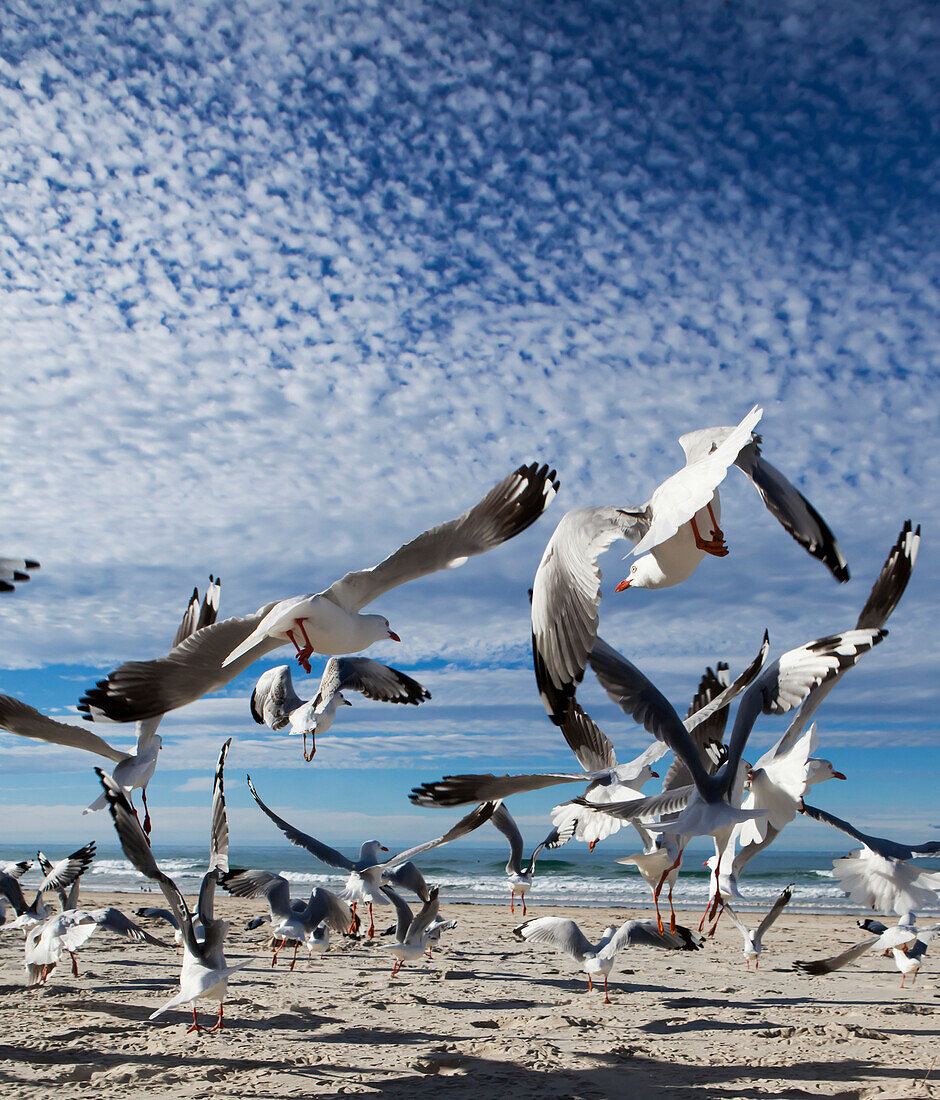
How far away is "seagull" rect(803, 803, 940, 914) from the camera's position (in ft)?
12.5

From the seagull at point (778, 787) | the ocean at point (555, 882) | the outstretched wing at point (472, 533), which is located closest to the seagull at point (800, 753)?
the seagull at point (778, 787)

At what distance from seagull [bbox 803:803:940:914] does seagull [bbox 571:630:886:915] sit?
0.72m

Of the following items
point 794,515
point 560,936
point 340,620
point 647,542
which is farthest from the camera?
point 560,936

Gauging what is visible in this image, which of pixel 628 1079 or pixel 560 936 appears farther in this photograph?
pixel 560 936

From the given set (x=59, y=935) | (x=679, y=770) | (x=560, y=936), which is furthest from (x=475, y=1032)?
(x=59, y=935)

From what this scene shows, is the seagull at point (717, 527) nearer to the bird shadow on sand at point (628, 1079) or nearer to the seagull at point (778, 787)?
the seagull at point (778, 787)

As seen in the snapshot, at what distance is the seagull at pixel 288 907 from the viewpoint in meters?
7.64

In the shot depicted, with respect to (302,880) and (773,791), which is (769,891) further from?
(773,791)

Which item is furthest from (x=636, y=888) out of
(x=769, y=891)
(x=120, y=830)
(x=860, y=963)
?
(x=120, y=830)

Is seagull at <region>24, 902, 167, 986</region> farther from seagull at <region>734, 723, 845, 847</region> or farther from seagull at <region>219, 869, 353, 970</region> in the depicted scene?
seagull at <region>734, 723, 845, 847</region>

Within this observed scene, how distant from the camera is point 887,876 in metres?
3.93

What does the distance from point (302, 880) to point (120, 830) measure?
23.4 meters

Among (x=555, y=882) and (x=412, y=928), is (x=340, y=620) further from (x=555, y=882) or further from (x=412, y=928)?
(x=555, y=882)

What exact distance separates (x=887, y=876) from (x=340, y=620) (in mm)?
2847
